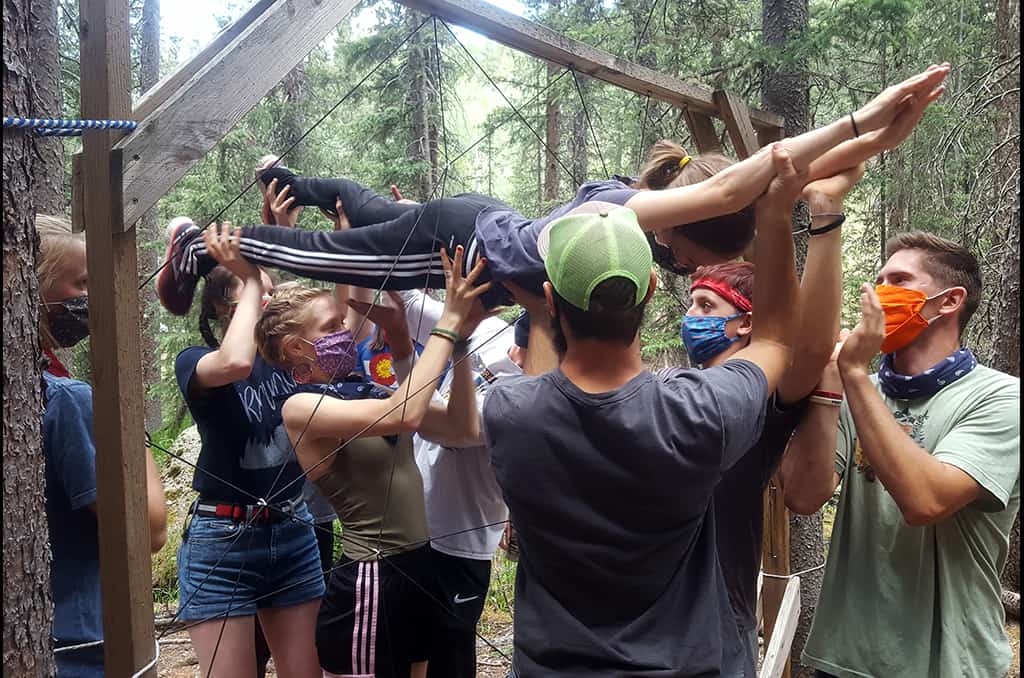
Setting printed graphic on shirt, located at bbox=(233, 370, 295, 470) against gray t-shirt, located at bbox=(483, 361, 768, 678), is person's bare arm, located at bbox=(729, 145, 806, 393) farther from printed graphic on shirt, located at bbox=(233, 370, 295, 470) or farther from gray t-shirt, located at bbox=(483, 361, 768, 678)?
printed graphic on shirt, located at bbox=(233, 370, 295, 470)

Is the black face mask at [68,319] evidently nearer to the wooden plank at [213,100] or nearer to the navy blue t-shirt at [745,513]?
the wooden plank at [213,100]

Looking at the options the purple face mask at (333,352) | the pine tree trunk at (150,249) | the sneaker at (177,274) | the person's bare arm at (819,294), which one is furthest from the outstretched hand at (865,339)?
the pine tree trunk at (150,249)

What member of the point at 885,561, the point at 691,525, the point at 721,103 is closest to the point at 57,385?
the point at 691,525

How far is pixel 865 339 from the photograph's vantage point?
192cm

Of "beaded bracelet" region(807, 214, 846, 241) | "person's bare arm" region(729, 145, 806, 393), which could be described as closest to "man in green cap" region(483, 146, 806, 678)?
"person's bare arm" region(729, 145, 806, 393)

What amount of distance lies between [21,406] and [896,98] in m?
1.95

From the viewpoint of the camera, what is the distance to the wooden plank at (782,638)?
315 cm

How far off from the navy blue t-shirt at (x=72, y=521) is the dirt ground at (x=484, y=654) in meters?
3.27

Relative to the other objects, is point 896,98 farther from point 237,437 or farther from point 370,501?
point 237,437

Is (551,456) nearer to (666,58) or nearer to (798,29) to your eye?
(798,29)

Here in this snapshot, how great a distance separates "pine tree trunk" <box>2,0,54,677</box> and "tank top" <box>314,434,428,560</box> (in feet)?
3.16

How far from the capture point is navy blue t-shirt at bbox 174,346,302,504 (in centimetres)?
277

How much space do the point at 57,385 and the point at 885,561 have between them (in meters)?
2.13

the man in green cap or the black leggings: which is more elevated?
the black leggings
